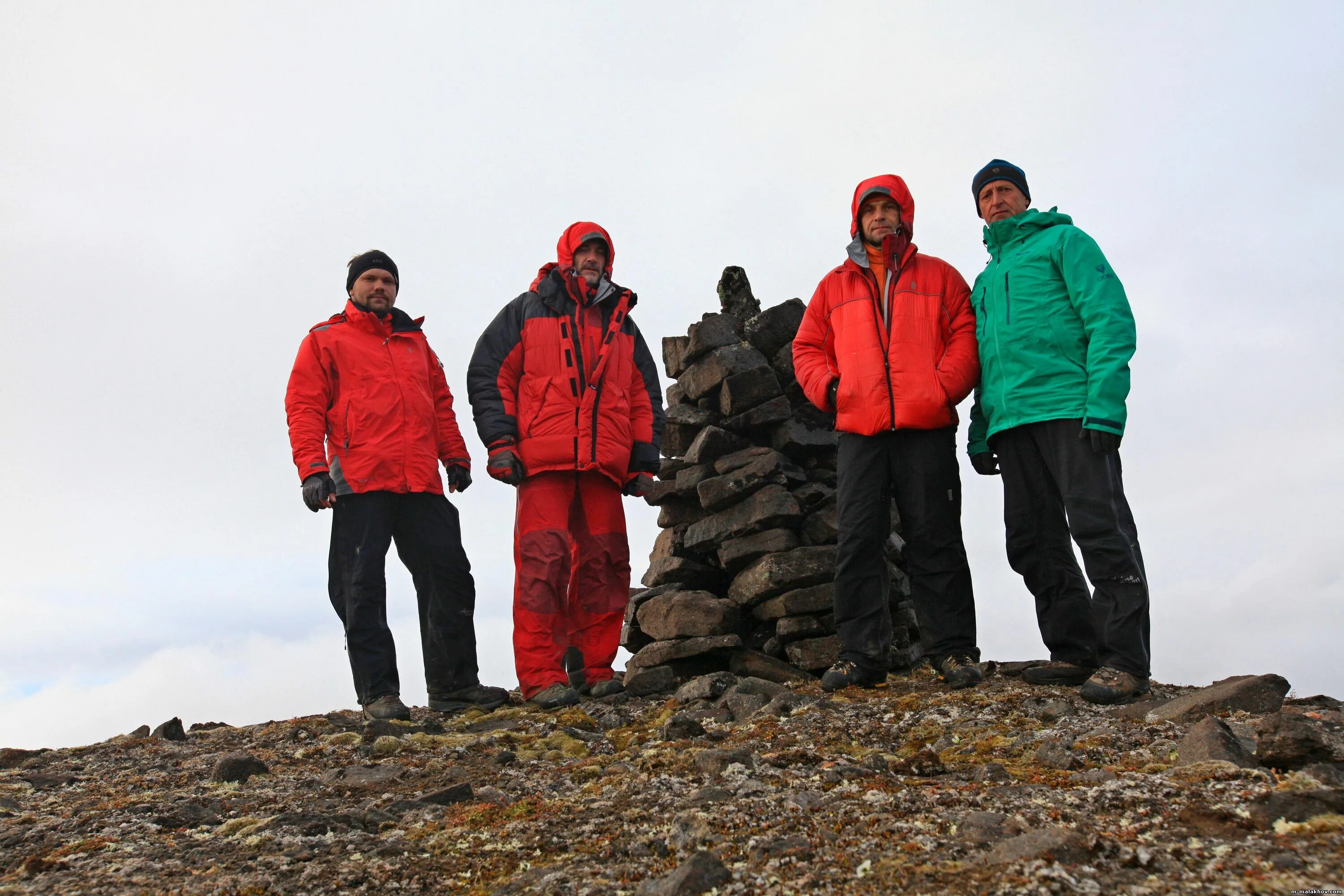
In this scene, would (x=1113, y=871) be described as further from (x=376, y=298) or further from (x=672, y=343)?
(x=672, y=343)

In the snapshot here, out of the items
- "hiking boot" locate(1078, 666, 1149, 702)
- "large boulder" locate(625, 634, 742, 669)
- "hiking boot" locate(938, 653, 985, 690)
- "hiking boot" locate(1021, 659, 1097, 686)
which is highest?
"large boulder" locate(625, 634, 742, 669)

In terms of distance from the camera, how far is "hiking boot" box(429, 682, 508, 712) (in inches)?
320

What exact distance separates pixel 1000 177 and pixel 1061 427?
194 cm

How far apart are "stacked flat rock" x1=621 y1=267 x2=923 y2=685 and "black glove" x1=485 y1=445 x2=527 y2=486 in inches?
67.9

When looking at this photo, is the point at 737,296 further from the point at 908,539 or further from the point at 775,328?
the point at 908,539

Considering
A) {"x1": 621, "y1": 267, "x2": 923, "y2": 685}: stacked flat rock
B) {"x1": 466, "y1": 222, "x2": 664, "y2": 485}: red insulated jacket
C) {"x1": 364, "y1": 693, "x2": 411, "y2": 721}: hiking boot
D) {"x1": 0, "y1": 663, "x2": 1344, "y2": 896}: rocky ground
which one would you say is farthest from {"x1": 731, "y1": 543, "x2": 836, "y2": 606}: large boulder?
{"x1": 364, "y1": 693, "x2": 411, "y2": 721}: hiking boot

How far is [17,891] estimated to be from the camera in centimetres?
381

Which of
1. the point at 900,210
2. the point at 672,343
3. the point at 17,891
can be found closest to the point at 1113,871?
the point at 17,891

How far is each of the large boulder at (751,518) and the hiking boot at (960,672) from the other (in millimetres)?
2189

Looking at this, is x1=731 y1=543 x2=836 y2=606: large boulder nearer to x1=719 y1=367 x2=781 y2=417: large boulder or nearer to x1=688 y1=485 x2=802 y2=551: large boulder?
x1=688 y1=485 x2=802 y2=551: large boulder

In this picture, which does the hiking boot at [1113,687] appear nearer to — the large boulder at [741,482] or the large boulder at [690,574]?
the large boulder at [741,482]

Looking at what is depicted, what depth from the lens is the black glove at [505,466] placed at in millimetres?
8125

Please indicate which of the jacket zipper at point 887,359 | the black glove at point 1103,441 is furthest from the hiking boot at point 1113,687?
the jacket zipper at point 887,359

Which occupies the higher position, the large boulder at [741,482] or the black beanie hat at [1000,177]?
the black beanie hat at [1000,177]
